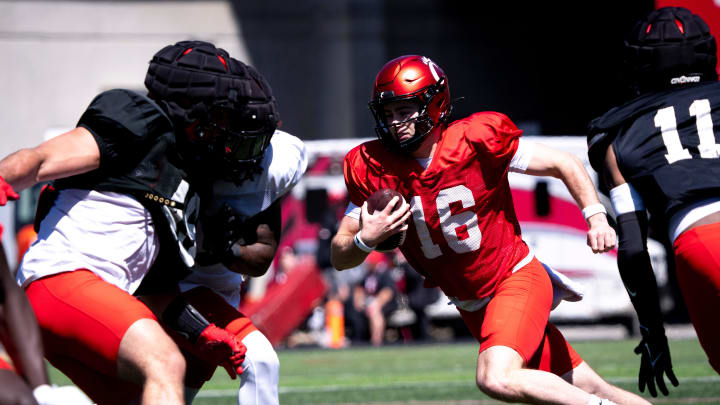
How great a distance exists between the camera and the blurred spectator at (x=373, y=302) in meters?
13.9

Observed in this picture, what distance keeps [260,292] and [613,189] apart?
12.6m

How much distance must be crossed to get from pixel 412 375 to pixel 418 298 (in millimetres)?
4698

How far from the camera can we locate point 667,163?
12.2 feet

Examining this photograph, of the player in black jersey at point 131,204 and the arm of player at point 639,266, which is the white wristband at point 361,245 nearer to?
the player in black jersey at point 131,204

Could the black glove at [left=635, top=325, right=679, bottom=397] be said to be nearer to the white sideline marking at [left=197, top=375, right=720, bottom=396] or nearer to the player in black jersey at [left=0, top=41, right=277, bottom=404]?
the player in black jersey at [left=0, top=41, right=277, bottom=404]

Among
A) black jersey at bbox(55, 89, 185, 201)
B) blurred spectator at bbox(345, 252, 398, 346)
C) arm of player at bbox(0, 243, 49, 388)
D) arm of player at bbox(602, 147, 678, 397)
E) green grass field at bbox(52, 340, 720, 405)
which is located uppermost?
black jersey at bbox(55, 89, 185, 201)

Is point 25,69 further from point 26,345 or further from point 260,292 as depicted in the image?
point 26,345

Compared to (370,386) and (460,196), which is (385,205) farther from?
(370,386)

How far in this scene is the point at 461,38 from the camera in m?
21.6

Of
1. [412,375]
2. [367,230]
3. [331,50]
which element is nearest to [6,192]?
[367,230]

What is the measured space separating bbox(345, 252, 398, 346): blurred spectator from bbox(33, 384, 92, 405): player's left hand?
11154 mm

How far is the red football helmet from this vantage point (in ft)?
13.9

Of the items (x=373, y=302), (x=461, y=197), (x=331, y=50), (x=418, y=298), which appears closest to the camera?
(x=461, y=197)

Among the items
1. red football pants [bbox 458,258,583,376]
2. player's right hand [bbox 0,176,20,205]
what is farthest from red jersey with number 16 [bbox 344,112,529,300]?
player's right hand [bbox 0,176,20,205]
